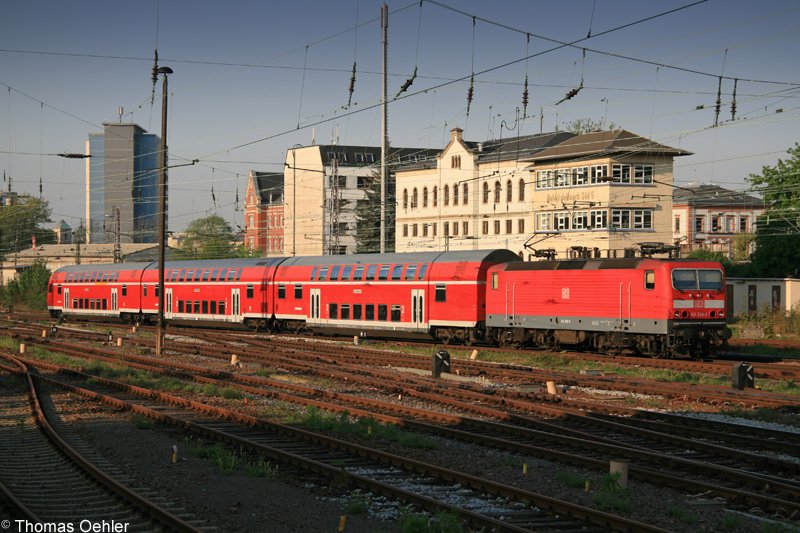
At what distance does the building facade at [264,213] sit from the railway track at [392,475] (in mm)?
92994

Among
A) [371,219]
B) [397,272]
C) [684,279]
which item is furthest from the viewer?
[371,219]

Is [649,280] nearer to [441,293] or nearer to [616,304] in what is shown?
[616,304]

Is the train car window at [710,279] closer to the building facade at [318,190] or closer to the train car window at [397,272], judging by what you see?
the train car window at [397,272]

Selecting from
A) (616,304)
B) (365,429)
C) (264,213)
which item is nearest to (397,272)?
(616,304)

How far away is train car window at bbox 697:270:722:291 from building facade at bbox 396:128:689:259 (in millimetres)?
26069

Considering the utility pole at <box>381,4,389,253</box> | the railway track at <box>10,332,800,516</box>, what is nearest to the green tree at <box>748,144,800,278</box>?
the utility pole at <box>381,4,389,253</box>

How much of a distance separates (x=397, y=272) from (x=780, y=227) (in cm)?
3663

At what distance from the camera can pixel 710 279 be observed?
3156cm

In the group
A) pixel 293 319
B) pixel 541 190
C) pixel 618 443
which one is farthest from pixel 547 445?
pixel 541 190

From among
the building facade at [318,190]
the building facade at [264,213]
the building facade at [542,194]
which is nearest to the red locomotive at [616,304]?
the building facade at [542,194]

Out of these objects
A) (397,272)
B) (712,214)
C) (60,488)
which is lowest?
(60,488)

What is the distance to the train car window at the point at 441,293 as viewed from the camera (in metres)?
37.9

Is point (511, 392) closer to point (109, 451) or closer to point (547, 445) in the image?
point (547, 445)

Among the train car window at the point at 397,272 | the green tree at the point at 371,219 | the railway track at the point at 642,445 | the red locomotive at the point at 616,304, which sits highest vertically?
the green tree at the point at 371,219
